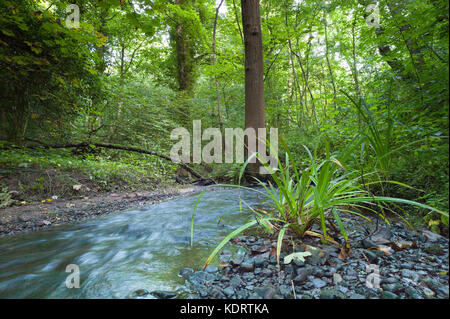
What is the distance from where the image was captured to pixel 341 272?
3.57 feet

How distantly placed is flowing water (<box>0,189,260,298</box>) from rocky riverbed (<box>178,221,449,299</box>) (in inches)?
9.1

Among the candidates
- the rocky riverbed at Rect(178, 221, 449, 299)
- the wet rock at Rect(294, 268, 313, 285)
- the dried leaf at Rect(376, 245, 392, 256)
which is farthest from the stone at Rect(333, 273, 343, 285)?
the dried leaf at Rect(376, 245, 392, 256)

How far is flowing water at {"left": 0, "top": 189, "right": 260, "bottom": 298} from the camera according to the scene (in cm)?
118

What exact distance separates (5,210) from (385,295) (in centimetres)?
396

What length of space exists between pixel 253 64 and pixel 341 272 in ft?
14.3

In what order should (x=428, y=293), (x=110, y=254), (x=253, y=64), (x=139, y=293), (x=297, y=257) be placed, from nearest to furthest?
(x=428, y=293)
(x=139, y=293)
(x=297, y=257)
(x=110, y=254)
(x=253, y=64)

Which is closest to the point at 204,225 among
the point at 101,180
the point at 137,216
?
the point at 137,216

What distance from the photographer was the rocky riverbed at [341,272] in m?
0.93

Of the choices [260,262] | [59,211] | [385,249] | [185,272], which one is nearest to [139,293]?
[185,272]

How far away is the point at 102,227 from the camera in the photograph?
2.28 m

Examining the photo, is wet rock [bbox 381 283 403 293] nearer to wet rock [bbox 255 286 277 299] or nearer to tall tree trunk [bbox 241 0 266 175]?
wet rock [bbox 255 286 277 299]

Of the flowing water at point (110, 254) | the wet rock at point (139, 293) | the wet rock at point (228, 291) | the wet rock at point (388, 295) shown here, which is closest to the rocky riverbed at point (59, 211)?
the flowing water at point (110, 254)

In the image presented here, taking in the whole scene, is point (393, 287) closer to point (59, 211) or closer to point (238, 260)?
point (238, 260)
